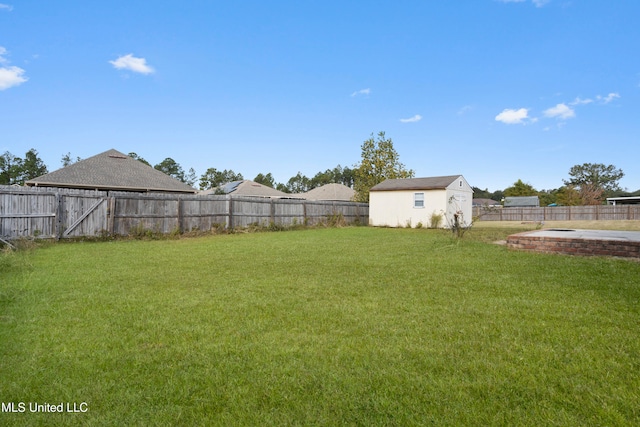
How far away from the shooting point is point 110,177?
2095 centimetres

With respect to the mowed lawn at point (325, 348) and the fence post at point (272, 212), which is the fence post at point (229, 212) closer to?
the fence post at point (272, 212)

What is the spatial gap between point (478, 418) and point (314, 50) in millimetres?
16087

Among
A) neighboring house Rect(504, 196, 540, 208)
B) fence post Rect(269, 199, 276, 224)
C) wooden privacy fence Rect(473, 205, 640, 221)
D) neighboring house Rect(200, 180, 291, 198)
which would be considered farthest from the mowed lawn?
neighboring house Rect(504, 196, 540, 208)

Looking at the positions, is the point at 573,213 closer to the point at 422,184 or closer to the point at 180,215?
the point at 422,184

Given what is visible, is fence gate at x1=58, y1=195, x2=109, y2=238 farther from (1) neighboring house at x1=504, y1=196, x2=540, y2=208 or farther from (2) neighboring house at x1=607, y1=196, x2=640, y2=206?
(1) neighboring house at x1=504, y1=196, x2=540, y2=208

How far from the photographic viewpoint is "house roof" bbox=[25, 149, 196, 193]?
760 inches

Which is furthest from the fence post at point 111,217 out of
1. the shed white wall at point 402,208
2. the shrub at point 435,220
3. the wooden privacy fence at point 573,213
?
the wooden privacy fence at point 573,213

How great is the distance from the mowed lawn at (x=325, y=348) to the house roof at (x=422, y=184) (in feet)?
47.1

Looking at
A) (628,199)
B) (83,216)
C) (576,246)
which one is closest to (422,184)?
(576,246)

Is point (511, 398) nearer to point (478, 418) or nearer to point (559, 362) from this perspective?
point (478, 418)

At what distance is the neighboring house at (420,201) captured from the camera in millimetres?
19641

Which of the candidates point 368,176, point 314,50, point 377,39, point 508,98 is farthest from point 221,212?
point 368,176

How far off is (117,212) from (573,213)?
1450 inches

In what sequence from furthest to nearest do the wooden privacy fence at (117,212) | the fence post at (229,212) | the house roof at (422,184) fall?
the house roof at (422,184) < the fence post at (229,212) < the wooden privacy fence at (117,212)
